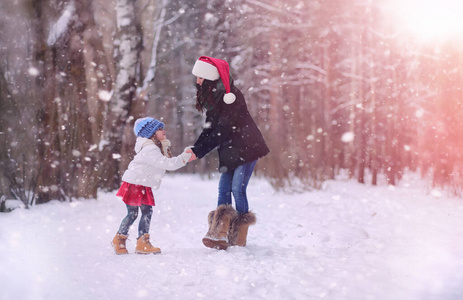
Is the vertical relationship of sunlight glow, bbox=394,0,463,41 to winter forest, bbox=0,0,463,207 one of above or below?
above

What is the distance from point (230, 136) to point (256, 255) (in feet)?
3.81

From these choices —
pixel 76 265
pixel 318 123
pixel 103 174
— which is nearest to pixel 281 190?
pixel 318 123

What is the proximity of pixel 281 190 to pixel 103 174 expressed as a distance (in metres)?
3.70

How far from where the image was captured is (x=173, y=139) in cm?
1920

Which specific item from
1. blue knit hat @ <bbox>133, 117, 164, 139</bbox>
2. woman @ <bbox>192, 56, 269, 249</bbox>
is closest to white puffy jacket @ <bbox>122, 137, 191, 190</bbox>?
blue knit hat @ <bbox>133, 117, 164, 139</bbox>

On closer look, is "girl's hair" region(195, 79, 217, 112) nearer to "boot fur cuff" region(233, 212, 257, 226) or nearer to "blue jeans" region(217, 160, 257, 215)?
"blue jeans" region(217, 160, 257, 215)

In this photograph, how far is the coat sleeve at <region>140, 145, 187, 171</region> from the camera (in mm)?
4082

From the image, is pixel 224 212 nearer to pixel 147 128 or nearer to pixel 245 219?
pixel 245 219

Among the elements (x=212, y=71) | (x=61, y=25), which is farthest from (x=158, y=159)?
(x=61, y=25)

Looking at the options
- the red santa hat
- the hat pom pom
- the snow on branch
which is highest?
the snow on branch

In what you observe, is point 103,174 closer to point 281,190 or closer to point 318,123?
point 281,190

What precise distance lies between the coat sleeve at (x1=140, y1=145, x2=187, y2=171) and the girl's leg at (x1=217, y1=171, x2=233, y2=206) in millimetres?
518

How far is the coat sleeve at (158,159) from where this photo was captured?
13.4 ft

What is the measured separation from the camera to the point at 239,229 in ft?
14.4
